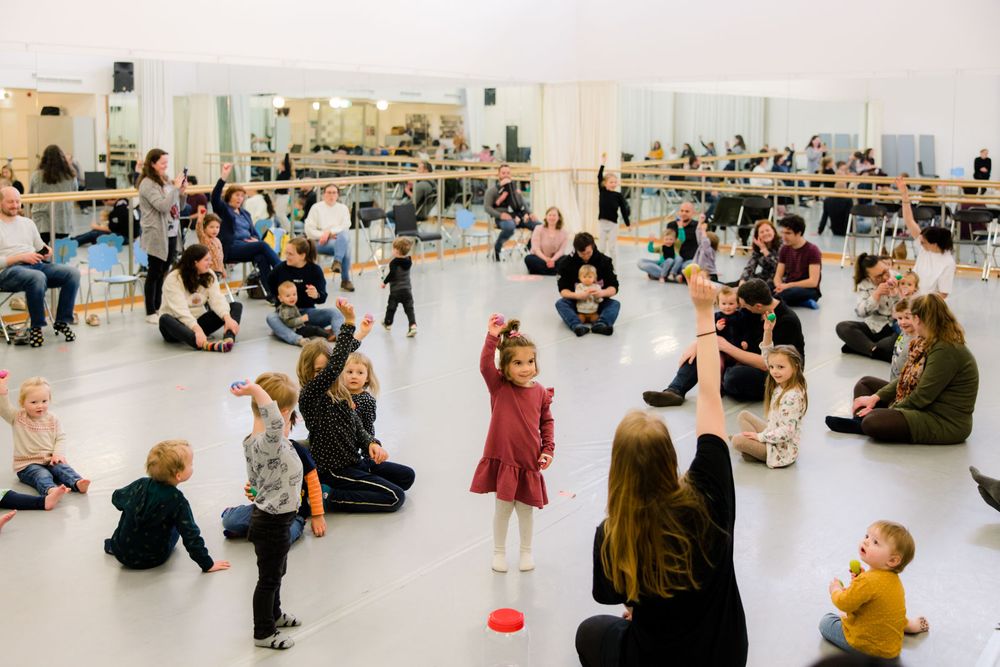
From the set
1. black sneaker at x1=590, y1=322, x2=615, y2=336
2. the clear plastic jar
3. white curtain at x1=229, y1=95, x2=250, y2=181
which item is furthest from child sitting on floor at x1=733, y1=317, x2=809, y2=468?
white curtain at x1=229, y1=95, x2=250, y2=181

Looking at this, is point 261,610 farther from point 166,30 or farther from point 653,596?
point 166,30

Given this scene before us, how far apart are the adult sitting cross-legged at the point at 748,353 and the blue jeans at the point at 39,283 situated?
17.3ft

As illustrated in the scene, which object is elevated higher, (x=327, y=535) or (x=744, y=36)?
(x=744, y=36)

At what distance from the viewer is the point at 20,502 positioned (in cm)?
551

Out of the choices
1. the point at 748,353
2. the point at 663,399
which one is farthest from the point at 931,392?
the point at 663,399

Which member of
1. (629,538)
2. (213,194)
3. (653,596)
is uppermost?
(213,194)

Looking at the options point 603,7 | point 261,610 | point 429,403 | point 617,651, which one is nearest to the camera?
point 617,651

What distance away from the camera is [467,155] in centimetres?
1766

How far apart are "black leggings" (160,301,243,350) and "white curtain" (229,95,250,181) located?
4.65 metres

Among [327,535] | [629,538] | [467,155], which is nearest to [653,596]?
[629,538]

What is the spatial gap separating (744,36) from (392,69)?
524cm

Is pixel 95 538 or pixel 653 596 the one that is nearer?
pixel 653 596

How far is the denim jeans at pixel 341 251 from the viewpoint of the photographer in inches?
483

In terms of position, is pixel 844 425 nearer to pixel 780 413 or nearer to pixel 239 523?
pixel 780 413
